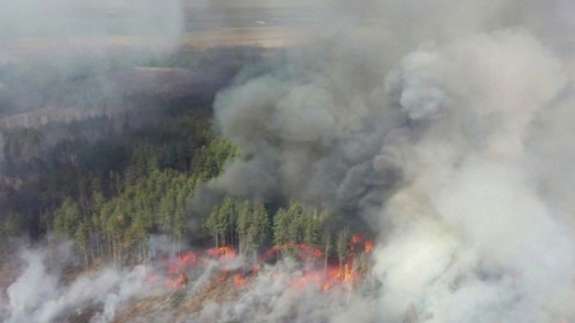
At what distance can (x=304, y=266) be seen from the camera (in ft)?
99.6

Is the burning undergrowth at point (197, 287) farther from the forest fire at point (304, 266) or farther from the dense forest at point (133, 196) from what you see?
the dense forest at point (133, 196)

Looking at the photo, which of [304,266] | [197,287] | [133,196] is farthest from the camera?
[133,196]

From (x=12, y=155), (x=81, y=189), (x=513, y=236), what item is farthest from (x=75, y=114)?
(x=513, y=236)

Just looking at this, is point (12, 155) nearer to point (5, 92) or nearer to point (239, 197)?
point (5, 92)

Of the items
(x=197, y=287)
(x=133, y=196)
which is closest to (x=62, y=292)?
(x=197, y=287)

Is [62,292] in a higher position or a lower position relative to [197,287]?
lower

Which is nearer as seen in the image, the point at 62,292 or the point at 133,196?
the point at 62,292

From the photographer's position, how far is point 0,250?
32.0m

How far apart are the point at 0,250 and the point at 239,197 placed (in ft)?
42.4

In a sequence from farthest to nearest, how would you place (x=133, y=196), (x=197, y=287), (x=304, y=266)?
(x=133, y=196)
(x=304, y=266)
(x=197, y=287)

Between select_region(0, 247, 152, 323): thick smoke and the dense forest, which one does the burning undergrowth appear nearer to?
select_region(0, 247, 152, 323): thick smoke

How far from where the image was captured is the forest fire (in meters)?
29.3

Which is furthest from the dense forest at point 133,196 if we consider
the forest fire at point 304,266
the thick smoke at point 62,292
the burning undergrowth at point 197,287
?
the thick smoke at point 62,292

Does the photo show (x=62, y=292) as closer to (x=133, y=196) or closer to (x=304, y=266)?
(x=133, y=196)
